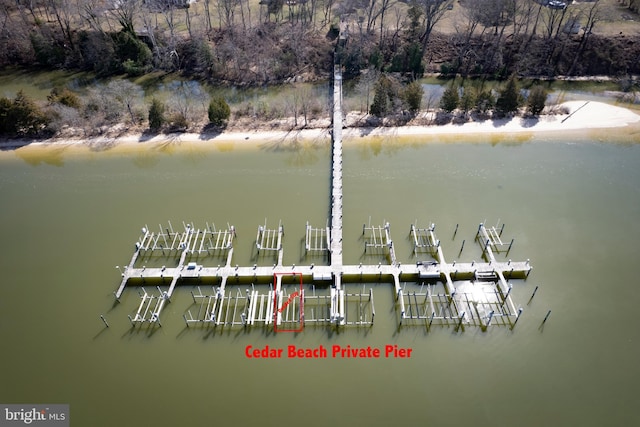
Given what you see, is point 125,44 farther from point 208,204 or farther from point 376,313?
point 376,313

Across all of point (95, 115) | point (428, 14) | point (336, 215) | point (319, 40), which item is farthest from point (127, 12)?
point (336, 215)

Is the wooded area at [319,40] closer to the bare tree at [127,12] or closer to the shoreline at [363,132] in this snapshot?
the bare tree at [127,12]

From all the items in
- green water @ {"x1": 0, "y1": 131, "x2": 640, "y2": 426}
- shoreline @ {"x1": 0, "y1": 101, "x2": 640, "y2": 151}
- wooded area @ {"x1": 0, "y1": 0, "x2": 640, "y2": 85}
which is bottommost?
green water @ {"x1": 0, "y1": 131, "x2": 640, "y2": 426}

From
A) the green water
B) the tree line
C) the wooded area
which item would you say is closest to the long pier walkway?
the green water

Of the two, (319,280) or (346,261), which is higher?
(346,261)

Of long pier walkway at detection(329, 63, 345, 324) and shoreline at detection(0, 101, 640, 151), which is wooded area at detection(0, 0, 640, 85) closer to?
shoreline at detection(0, 101, 640, 151)

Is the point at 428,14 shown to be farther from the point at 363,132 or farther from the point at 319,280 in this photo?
the point at 319,280

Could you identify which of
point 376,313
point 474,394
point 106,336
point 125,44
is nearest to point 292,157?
point 376,313
